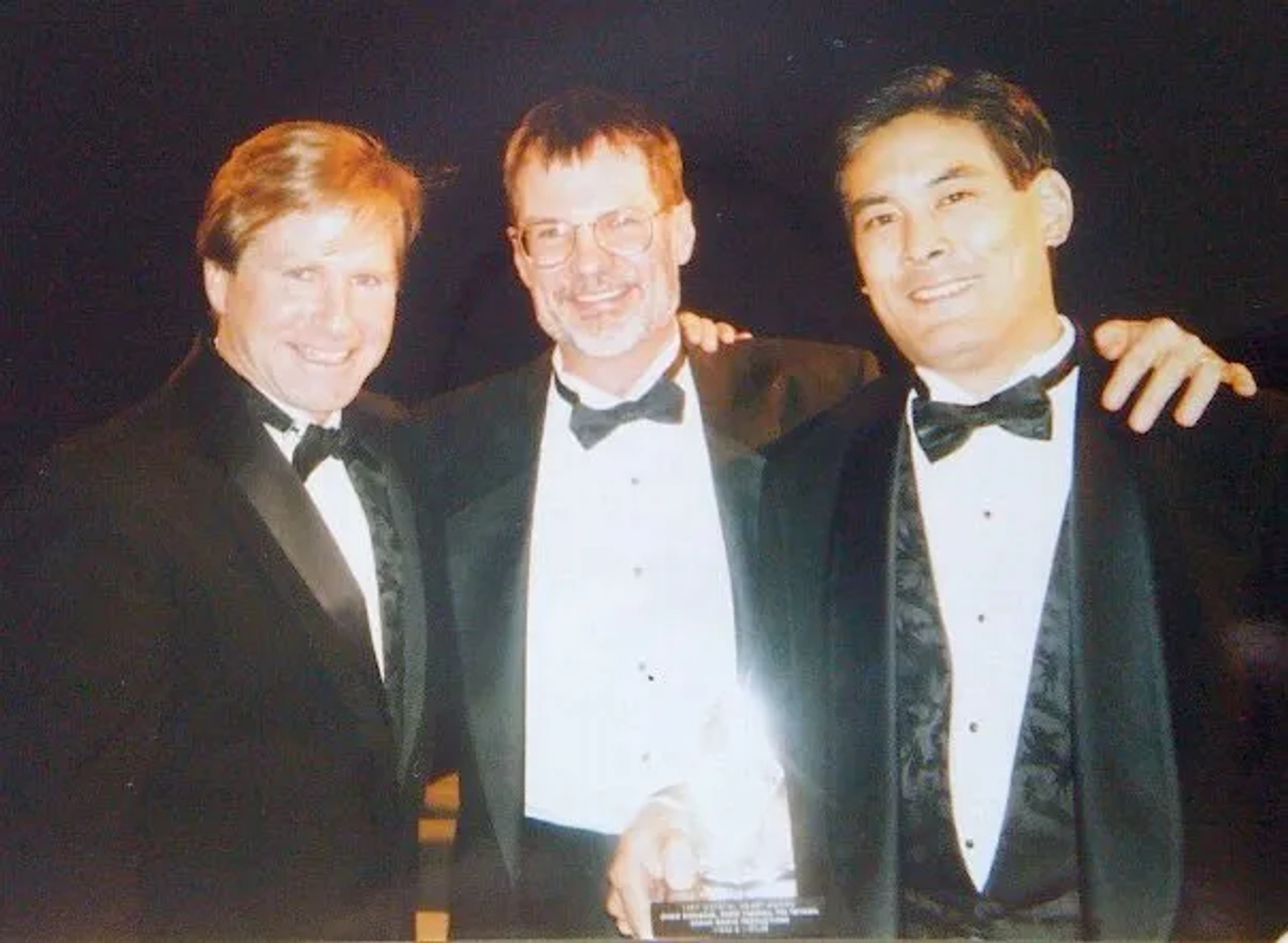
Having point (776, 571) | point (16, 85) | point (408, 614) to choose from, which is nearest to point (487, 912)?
point (408, 614)

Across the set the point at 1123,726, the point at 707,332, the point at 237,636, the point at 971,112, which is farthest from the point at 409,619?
the point at 971,112

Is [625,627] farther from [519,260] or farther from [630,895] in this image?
[519,260]

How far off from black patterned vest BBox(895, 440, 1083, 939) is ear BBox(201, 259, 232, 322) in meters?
1.15

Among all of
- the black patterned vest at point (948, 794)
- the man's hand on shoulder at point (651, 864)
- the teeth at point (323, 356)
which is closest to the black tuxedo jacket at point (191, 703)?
the teeth at point (323, 356)

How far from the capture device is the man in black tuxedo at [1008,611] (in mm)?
1837

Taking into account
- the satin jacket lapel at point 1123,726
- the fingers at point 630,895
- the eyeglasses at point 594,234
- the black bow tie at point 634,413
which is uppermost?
the eyeglasses at point 594,234

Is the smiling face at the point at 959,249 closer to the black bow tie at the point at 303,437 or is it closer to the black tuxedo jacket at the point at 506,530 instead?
the black tuxedo jacket at the point at 506,530

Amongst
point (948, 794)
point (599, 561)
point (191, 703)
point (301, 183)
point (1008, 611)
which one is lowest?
point (948, 794)

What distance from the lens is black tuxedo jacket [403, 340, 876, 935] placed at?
1.98 meters

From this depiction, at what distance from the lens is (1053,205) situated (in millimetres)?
1979

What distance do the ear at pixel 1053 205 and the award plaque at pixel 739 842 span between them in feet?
2.92

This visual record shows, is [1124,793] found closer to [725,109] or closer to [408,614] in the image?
[408,614]

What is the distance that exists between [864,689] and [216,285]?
1.26 metres

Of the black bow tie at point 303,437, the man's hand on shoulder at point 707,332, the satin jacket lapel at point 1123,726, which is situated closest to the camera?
the satin jacket lapel at point 1123,726
